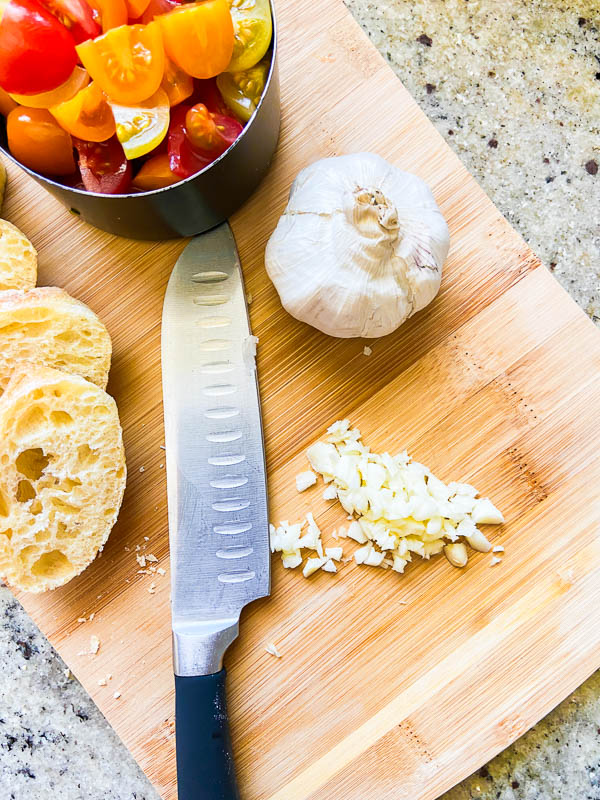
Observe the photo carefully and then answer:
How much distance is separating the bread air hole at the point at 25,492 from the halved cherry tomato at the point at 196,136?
598 millimetres

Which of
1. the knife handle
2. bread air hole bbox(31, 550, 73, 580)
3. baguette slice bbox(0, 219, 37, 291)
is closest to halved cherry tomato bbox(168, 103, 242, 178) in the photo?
baguette slice bbox(0, 219, 37, 291)

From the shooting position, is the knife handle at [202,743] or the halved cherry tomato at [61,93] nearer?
the halved cherry tomato at [61,93]

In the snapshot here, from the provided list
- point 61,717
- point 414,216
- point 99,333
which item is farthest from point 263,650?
point 414,216

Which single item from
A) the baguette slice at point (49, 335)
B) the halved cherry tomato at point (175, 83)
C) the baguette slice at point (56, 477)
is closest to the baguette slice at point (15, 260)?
the baguette slice at point (49, 335)

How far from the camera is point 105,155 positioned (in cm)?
104

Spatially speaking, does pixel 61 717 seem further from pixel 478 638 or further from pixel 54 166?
pixel 54 166

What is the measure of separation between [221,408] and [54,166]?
1.57ft

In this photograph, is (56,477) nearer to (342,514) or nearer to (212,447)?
(212,447)

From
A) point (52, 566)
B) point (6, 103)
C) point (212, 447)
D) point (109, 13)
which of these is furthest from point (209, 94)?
point (52, 566)

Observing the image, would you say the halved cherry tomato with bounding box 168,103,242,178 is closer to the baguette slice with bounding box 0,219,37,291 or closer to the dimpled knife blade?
the dimpled knife blade

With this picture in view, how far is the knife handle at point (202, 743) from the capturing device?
1118mm

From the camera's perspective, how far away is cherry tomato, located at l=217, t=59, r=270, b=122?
104cm

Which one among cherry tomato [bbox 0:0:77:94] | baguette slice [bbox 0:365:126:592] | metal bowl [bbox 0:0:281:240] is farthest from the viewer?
baguette slice [bbox 0:365:126:592]

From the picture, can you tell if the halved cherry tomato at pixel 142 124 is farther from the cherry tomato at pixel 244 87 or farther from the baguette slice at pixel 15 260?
the baguette slice at pixel 15 260
